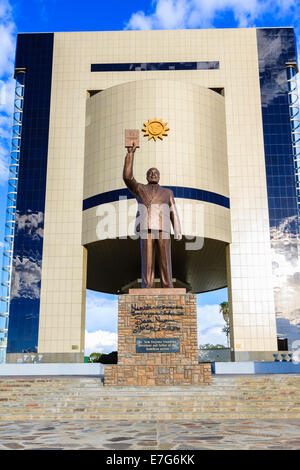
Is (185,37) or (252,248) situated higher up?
(185,37)

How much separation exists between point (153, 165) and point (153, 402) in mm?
23430

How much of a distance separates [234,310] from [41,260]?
51.5ft

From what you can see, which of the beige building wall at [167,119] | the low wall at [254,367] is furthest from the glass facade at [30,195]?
the low wall at [254,367]

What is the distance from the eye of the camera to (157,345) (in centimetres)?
1552

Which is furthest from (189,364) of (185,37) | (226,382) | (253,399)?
(185,37)

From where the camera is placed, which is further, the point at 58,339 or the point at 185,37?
the point at 185,37

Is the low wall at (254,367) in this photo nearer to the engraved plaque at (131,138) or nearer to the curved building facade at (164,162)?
the curved building facade at (164,162)

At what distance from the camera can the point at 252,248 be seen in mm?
34375

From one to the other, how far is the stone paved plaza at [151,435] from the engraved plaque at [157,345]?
4650 millimetres

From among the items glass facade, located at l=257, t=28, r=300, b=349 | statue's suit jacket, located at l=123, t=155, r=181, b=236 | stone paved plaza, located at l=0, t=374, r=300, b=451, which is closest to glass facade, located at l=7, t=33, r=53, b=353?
glass facade, located at l=257, t=28, r=300, b=349

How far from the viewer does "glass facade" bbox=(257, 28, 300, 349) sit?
3322 centimetres

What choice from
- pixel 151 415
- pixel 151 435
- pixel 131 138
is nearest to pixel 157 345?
pixel 151 415

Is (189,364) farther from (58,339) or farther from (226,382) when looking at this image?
(58,339)

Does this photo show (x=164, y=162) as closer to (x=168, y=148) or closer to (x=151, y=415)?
(x=168, y=148)
